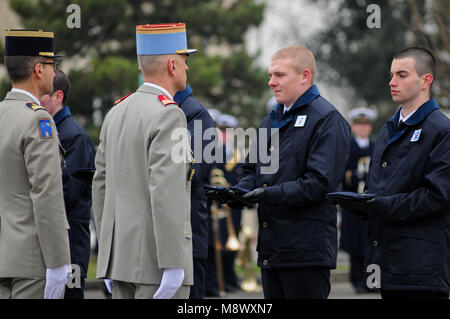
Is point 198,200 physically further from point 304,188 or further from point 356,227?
point 356,227

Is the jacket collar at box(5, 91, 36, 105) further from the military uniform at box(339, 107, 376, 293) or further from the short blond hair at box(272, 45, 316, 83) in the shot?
the military uniform at box(339, 107, 376, 293)

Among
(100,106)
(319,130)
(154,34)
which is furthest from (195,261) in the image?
(100,106)

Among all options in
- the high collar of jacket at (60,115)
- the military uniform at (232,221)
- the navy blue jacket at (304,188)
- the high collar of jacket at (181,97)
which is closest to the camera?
the navy blue jacket at (304,188)

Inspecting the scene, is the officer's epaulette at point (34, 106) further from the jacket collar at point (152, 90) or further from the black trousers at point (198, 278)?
the black trousers at point (198, 278)

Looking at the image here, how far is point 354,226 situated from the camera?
464 inches

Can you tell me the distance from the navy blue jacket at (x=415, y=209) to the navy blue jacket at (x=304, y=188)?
329 millimetres

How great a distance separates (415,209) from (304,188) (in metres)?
0.73

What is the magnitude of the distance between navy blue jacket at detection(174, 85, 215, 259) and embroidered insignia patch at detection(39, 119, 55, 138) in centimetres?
136

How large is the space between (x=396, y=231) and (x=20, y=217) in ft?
7.53

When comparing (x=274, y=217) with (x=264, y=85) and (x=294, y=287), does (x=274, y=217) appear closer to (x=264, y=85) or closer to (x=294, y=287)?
(x=294, y=287)

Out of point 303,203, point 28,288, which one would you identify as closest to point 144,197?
point 28,288

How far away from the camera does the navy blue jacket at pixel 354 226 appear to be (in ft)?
38.2

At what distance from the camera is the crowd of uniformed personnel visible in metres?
4.44

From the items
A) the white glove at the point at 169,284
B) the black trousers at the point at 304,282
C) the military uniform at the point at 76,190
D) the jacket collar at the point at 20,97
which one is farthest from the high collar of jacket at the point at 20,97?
the black trousers at the point at 304,282
